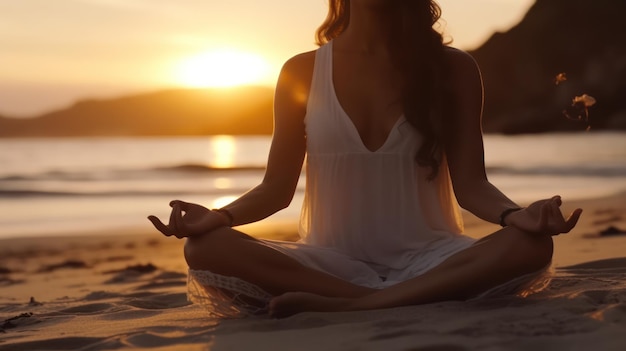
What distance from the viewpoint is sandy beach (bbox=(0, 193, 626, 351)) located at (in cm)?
283

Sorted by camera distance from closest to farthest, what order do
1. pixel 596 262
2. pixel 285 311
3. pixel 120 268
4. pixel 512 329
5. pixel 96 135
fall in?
pixel 512 329 < pixel 285 311 < pixel 596 262 < pixel 120 268 < pixel 96 135

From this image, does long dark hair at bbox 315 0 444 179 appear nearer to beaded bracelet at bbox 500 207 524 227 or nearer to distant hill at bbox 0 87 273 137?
beaded bracelet at bbox 500 207 524 227

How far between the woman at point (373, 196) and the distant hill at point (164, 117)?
57.1m

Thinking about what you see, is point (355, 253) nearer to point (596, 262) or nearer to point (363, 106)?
point (363, 106)

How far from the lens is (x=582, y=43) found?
2517 inches

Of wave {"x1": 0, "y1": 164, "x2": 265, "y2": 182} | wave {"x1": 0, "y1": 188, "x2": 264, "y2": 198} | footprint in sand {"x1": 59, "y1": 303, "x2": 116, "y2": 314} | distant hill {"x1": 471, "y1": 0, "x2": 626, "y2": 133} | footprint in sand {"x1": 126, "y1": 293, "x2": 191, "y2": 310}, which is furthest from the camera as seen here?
distant hill {"x1": 471, "y1": 0, "x2": 626, "y2": 133}

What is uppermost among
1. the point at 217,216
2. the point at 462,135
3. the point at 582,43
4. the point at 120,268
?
the point at 582,43

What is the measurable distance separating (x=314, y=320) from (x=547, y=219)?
3.17ft

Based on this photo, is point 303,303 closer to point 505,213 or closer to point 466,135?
point 505,213

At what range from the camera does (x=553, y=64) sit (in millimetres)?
69562

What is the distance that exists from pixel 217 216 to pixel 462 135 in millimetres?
1172

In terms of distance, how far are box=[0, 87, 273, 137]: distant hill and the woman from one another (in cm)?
5712

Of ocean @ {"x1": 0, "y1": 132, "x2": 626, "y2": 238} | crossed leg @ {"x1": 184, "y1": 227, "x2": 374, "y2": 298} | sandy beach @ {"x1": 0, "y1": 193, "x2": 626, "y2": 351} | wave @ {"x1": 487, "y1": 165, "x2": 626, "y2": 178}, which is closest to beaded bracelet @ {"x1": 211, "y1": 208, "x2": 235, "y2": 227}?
crossed leg @ {"x1": 184, "y1": 227, "x2": 374, "y2": 298}

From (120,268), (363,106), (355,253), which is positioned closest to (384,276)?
(355,253)
